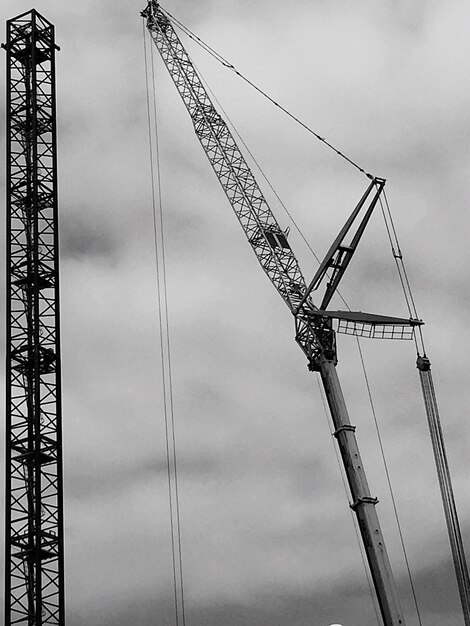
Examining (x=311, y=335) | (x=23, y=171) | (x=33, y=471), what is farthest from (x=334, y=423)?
(x=23, y=171)

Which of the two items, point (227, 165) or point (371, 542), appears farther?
point (227, 165)

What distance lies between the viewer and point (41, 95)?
9931 centimetres

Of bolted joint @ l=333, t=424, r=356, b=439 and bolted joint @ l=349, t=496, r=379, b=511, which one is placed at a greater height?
bolted joint @ l=333, t=424, r=356, b=439

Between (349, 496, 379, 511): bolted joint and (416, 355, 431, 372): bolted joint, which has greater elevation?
(416, 355, 431, 372): bolted joint

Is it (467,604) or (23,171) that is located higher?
(23,171)

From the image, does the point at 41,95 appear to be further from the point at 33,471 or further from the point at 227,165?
the point at 33,471

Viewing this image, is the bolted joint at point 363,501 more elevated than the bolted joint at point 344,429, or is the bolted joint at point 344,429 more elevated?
the bolted joint at point 344,429

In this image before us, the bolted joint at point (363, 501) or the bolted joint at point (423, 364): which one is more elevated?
the bolted joint at point (423, 364)

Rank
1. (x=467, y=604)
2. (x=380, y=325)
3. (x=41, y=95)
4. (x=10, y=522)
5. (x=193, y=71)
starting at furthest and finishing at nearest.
Result: (x=193, y=71), (x=41, y=95), (x=380, y=325), (x=10, y=522), (x=467, y=604)

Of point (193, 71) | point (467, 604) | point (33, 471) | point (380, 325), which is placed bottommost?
point (467, 604)

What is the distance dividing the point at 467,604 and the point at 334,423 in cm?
1838

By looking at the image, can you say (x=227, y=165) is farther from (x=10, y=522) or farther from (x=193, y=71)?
(x=10, y=522)

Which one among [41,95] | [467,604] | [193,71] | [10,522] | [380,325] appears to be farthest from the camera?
[193,71]

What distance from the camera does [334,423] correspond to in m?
91.8
